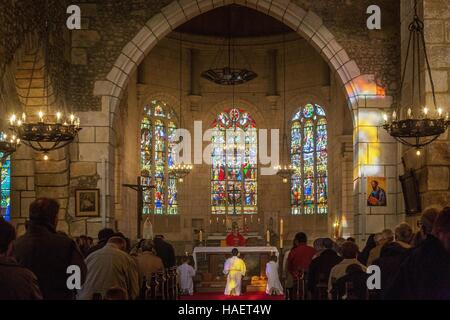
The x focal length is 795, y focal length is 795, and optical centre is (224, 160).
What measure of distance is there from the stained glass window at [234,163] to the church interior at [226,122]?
4 centimetres

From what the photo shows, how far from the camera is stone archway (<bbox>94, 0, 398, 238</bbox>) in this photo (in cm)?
1406

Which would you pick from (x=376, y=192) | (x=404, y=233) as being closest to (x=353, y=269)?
A: (x=404, y=233)

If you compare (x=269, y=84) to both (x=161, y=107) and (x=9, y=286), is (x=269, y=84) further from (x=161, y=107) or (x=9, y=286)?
(x=9, y=286)

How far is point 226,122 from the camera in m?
23.8

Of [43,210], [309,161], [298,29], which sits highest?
[298,29]

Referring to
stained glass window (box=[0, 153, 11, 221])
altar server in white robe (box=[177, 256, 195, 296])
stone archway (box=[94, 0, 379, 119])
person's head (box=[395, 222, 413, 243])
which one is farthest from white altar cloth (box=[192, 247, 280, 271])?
person's head (box=[395, 222, 413, 243])

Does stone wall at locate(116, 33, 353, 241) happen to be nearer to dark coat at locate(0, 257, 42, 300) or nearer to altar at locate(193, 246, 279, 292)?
altar at locate(193, 246, 279, 292)

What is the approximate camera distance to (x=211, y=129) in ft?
77.5

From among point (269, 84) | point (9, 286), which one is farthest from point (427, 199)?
point (269, 84)

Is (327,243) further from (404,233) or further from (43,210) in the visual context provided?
(43,210)

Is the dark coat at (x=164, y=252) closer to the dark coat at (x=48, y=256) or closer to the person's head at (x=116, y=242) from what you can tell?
the person's head at (x=116, y=242)

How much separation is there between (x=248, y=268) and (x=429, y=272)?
42.9 ft

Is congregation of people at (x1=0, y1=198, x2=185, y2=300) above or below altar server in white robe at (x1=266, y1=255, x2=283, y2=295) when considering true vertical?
above

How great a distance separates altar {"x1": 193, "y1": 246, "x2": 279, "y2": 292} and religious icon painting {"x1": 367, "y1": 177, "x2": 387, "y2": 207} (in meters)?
3.14
